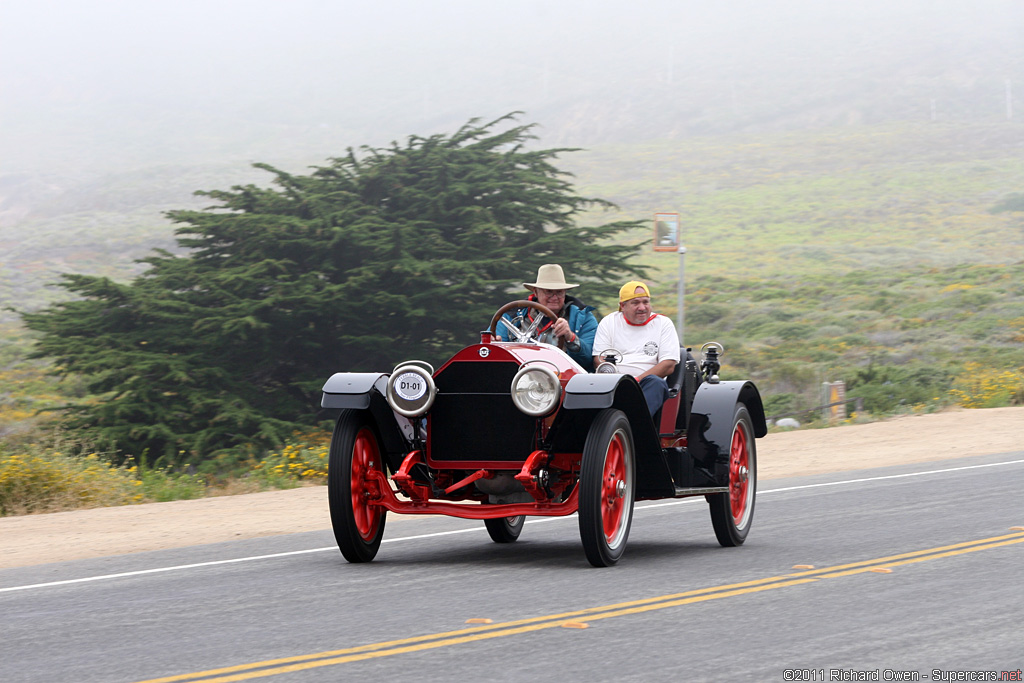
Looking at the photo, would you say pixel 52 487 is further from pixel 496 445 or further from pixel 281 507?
pixel 496 445

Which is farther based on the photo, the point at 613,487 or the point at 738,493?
the point at 738,493

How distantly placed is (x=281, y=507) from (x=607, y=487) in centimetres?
612

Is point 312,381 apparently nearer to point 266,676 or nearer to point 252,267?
point 252,267

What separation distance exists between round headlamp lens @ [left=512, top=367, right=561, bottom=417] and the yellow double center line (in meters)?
1.47

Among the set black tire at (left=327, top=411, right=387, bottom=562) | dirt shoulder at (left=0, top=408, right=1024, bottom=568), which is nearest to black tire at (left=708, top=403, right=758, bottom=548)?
black tire at (left=327, top=411, right=387, bottom=562)

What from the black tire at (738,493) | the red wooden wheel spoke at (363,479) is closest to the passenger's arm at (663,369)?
the black tire at (738,493)

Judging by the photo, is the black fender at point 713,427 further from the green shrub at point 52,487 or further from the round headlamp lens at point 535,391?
the green shrub at point 52,487

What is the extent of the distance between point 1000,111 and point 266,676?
15311cm

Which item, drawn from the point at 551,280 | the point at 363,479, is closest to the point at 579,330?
the point at 551,280

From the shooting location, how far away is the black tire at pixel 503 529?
9875 millimetres

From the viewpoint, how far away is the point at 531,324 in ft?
30.8

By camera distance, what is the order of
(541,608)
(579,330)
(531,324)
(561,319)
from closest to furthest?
(541,608) < (561,319) < (531,324) < (579,330)

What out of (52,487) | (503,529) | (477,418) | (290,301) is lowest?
(52,487)

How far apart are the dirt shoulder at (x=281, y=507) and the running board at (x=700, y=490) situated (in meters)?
3.51
